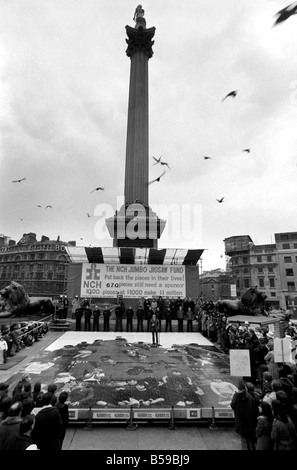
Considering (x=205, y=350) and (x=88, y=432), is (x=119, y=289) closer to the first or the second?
(x=205, y=350)

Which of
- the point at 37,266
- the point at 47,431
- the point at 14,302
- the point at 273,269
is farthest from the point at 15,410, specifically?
the point at 37,266

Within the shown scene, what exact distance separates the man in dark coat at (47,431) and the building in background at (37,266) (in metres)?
69.3

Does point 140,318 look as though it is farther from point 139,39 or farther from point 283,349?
point 139,39

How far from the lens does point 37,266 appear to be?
74250 mm

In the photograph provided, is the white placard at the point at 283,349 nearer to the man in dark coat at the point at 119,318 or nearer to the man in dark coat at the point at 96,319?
the man in dark coat at the point at 119,318

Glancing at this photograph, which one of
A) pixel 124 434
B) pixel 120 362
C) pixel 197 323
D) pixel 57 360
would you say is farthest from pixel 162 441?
pixel 197 323

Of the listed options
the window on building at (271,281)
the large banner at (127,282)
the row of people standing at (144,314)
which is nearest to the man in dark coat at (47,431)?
the row of people standing at (144,314)

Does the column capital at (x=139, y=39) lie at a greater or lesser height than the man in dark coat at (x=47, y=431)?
greater

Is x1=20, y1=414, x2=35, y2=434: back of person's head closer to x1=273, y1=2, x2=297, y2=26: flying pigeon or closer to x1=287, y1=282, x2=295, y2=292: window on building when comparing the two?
x1=273, y1=2, x2=297, y2=26: flying pigeon

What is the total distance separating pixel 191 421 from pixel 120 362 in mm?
5122

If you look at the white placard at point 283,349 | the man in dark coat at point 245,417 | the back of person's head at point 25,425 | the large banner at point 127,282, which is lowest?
the man in dark coat at point 245,417

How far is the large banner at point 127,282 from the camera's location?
67.8 ft

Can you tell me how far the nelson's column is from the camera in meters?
32.1

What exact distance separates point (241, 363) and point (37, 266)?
7583cm
